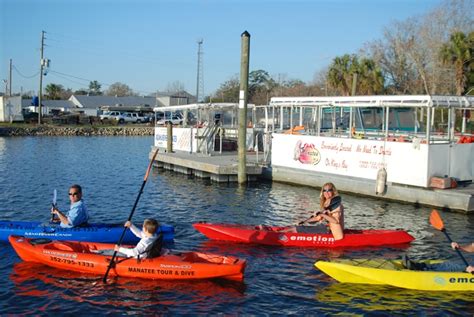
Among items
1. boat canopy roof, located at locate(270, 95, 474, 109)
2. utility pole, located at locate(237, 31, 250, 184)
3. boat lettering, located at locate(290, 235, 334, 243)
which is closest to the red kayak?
boat lettering, located at locate(290, 235, 334, 243)

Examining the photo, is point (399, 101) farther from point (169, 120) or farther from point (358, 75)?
point (358, 75)

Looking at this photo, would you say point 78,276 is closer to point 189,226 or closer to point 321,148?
point 189,226

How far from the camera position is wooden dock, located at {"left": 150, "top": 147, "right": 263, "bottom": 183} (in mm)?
22484

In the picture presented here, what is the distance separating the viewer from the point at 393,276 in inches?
394

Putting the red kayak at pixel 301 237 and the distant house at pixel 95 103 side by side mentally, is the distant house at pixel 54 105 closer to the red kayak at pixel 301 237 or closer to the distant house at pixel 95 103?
the distant house at pixel 95 103

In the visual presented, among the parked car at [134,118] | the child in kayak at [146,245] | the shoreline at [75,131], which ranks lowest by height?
the child in kayak at [146,245]

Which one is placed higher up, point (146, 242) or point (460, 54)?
point (460, 54)

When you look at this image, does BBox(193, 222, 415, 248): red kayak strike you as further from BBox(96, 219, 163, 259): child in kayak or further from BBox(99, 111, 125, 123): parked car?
BBox(99, 111, 125, 123): parked car

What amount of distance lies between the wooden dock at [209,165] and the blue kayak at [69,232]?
9.71m

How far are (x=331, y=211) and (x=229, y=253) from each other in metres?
2.48

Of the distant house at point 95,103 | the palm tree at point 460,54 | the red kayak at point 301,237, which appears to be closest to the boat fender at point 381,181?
the red kayak at point 301,237

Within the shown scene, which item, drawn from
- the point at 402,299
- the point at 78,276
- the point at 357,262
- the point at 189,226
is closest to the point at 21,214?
the point at 189,226

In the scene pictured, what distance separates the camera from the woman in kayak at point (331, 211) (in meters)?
11.9

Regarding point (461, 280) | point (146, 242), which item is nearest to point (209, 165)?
point (146, 242)
